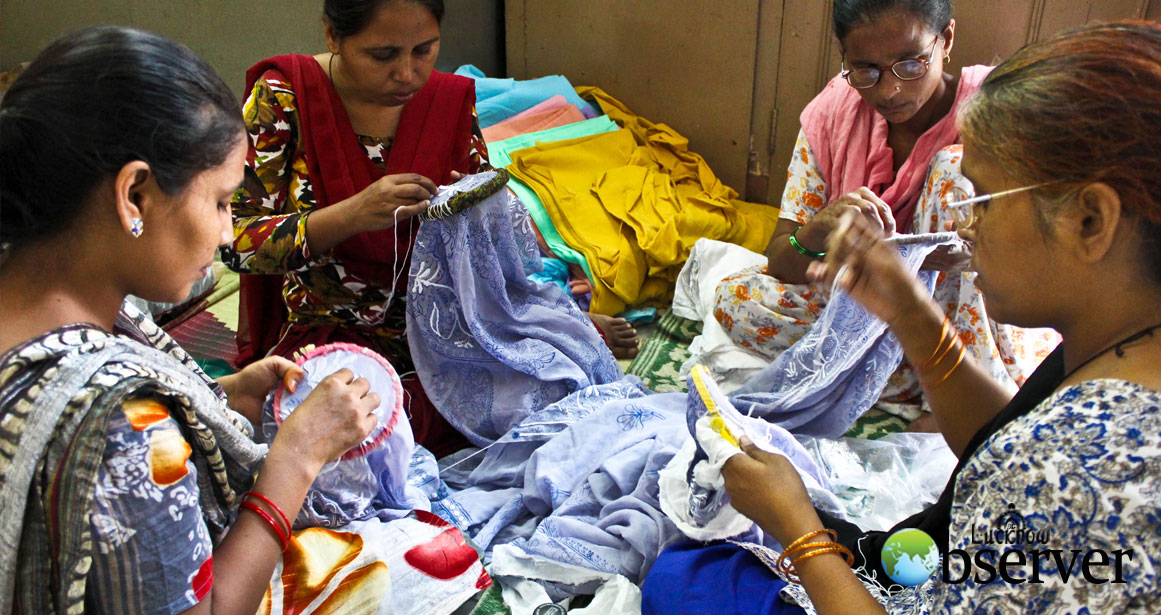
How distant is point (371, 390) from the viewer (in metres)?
1.76

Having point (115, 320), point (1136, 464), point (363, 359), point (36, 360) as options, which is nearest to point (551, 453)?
point (363, 359)

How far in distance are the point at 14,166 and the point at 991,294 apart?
1.26 metres

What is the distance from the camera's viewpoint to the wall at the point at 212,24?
409cm

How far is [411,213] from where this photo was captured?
2154 mm

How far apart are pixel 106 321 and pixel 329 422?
0.38m

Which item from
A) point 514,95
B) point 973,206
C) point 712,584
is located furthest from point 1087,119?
point 514,95

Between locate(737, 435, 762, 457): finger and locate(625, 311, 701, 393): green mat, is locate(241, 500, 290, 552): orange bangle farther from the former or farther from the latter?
locate(625, 311, 701, 393): green mat

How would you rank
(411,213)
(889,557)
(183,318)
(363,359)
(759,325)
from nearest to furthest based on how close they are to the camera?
1. (889,557)
2. (363,359)
3. (411,213)
4. (759,325)
5. (183,318)

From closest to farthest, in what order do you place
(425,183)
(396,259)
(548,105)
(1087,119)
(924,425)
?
1. (1087,119)
2. (425,183)
3. (396,259)
4. (924,425)
5. (548,105)

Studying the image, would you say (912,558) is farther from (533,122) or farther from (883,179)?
(533,122)

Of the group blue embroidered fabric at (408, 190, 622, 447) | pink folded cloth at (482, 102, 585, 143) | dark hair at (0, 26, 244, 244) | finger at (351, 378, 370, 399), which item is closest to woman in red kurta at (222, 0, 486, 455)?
blue embroidered fabric at (408, 190, 622, 447)

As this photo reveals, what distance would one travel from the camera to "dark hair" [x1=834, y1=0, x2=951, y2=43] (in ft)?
7.35

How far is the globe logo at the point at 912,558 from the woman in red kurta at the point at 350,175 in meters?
1.36

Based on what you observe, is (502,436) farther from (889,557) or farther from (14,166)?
(14,166)
